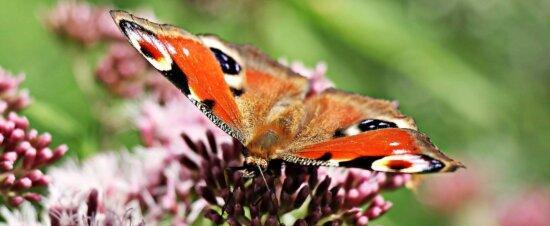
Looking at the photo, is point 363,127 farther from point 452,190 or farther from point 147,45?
point 452,190

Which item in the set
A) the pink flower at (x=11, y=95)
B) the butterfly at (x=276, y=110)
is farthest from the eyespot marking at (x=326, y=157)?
the pink flower at (x=11, y=95)

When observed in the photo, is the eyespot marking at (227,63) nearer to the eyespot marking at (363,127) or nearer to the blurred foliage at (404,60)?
the eyespot marking at (363,127)

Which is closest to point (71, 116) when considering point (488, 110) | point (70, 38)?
point (70, 38)

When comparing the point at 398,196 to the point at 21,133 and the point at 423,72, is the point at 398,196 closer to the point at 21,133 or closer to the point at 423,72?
the point at 423,72

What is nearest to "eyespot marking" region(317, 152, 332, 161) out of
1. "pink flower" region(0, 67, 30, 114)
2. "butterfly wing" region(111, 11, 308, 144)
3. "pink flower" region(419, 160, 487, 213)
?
"butterfly wing" region(111, 11, 308, 144)

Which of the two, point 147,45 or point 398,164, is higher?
point 147,45

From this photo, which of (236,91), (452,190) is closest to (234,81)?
(236,91)
